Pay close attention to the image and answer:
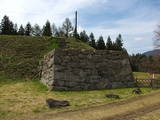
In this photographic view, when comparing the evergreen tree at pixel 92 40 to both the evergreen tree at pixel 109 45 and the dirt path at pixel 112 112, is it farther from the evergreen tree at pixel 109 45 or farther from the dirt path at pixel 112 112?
the dirt path at pixel 112 112

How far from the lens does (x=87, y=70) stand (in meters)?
12.6

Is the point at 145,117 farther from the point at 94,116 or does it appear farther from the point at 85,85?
the point at 85,85

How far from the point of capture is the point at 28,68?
17391 millimetres

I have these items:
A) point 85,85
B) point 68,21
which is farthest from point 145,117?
point 68,21

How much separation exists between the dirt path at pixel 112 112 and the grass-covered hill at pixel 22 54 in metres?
10.3

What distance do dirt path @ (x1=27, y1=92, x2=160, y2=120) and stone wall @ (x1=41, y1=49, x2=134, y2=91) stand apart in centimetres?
428

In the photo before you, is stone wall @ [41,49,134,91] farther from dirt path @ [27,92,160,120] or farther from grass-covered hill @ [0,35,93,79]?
grass-covered hill @ [0,35,93,79]

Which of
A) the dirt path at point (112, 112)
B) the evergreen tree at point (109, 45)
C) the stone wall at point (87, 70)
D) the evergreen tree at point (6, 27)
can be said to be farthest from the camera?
the evergreen tree at point (109, 45)

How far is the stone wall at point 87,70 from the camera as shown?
11867mm

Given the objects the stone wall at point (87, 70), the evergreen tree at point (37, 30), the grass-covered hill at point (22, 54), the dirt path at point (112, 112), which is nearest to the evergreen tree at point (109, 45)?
the evergreen tree at point (37, 30)

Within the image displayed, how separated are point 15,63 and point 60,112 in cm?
1316

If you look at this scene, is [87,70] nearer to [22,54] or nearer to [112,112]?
[112,112]

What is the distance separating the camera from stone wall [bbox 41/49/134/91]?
1187 cm

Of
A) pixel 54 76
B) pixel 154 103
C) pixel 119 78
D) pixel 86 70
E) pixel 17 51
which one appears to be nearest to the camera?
pixel 154 103
